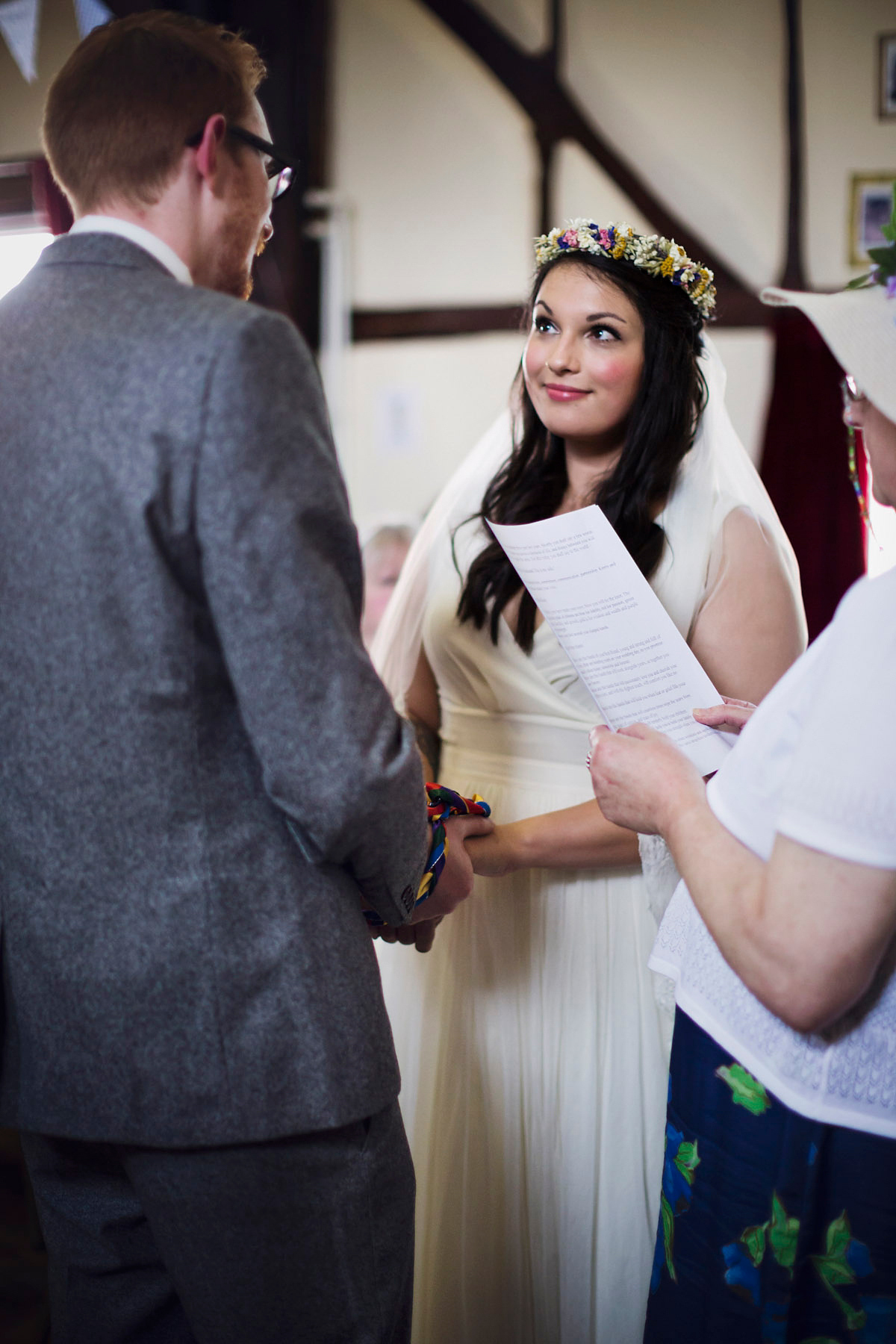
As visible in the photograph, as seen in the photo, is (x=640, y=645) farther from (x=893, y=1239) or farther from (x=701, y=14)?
(x=701, y=14)

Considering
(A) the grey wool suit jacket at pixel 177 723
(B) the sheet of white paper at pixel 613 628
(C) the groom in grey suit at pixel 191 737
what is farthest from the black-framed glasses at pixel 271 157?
(B) the sheet of white paper at pixel 613 628

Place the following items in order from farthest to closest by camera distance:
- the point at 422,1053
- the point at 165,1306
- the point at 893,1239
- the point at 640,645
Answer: the point at 422,1053 → the point at 640,645 → the point at 165,1306 → the point at 893,1239

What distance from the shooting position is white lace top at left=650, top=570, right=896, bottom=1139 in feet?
2.78

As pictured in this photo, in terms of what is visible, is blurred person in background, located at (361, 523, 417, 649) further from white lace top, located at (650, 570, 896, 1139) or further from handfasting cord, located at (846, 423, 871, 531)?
white lace top, located at (650, 570, 896, 1139)

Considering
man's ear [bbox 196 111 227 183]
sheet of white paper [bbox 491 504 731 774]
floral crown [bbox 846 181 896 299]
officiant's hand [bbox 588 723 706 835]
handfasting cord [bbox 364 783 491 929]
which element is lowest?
handfasting cord [bbox 364 783 491 929]

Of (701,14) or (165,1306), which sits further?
(701,14)

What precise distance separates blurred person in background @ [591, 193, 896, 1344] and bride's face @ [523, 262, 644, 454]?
67cm

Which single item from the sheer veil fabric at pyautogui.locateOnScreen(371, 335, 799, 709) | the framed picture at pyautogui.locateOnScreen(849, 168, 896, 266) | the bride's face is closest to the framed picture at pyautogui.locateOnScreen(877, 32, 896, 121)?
the framed picture at pyautogui.locateOnScreen(849, 168, 896, 266)

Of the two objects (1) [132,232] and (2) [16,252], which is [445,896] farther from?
(2) [16,252]

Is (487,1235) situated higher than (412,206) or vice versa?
(412,206)

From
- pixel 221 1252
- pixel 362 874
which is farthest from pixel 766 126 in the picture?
pixel 221 1252

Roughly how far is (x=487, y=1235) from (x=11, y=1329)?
105cm

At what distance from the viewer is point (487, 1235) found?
68.6 inches

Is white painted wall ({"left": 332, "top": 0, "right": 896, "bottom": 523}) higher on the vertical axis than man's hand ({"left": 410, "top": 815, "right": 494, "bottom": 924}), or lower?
higher
